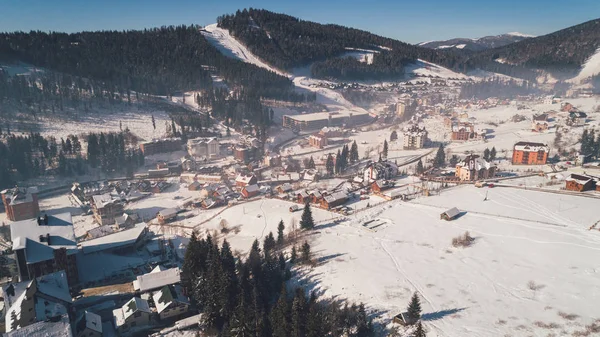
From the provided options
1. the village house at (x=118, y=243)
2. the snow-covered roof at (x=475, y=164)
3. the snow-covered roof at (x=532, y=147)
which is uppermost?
the snow-covered roof at (x=532, y=147)

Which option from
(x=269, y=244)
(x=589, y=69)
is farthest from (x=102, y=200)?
(x=589, y=69)

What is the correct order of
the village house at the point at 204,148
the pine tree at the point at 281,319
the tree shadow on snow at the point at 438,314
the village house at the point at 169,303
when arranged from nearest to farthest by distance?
the pine tree at the point at 281,319 → the tree shadow on snow at the point at 438,314 → the village house at the point at 169,303 → the village house at the point at 204,148

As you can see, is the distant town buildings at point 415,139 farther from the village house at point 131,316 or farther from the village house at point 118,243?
the village house at point 131,316

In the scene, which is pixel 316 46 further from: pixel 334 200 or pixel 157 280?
pixel 157 280

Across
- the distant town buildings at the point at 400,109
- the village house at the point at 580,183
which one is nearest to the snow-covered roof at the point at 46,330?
the village house at the point at 580,183

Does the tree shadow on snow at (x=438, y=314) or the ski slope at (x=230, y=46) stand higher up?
the ski slope at (x=230, y=46)

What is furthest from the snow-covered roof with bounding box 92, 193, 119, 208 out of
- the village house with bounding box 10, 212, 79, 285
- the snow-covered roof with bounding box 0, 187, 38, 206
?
the village house with bounding box 10, 212, 79, 285

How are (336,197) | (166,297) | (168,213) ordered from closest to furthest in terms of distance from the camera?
(166,297) → (168,213) → (336,197)
